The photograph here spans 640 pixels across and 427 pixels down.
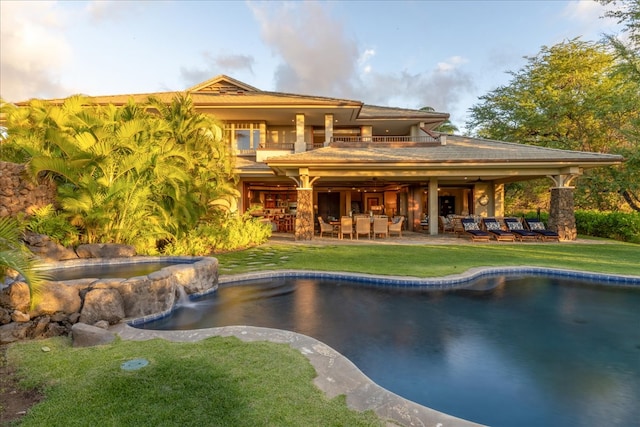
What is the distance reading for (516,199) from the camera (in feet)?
96.5

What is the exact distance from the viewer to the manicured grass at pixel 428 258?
27.8 ft

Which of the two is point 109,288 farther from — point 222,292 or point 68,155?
point 68,155

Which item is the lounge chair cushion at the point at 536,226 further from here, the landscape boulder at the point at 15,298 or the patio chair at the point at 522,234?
the landscape boulder at the point at 15,298

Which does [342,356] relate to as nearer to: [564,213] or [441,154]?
[441,154]

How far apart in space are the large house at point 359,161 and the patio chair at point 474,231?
1.61 metres

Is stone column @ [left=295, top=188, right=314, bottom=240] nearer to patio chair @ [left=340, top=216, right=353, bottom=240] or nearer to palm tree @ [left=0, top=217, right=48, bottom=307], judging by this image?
patio chair @ [left=340, top=216, right=353, bottom=240]

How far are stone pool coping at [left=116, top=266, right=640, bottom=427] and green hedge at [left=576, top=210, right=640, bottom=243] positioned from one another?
9446mm

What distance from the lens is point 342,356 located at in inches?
146

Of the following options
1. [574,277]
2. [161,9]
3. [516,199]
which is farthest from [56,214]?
[516,199]

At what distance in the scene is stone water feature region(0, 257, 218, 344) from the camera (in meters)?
4.46

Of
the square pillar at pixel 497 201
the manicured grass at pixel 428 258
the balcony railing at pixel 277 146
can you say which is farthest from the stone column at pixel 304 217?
the square pillar at pixel 497 201

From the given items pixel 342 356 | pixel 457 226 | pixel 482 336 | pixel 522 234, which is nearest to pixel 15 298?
pixel 342 356

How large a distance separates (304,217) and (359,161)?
3401 millimetres

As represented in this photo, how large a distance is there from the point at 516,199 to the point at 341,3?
22.5 meters
